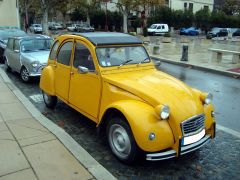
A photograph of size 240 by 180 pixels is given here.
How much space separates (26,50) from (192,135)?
312 inches

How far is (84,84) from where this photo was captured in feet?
17.7

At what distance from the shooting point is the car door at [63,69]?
6.04 meters

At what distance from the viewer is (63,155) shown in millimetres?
4578

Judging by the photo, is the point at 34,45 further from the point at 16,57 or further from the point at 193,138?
the point at 193,138

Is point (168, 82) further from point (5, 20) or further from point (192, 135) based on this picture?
point (5, 20)

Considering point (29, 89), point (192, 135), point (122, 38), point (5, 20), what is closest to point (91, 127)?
point (122, 38)

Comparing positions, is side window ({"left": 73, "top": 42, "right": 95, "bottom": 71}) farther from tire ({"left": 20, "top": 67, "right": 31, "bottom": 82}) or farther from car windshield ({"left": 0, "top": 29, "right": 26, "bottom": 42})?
Result: car windshield ({"left": 0, "top": 29, "right": 26, "bottom": 42})

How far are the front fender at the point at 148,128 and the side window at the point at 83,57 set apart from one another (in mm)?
1513

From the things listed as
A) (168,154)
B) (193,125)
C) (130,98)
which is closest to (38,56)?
(130,98)

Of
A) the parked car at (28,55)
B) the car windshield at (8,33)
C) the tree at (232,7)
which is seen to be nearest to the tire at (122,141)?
the parked car at (28,55)

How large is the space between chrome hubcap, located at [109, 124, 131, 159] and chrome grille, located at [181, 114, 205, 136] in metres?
0.83

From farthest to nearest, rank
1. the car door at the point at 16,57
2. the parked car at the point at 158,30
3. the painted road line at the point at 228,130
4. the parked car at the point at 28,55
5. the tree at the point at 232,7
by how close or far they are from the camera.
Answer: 1. the tree at the point at 232,7
2. the parked car at the point at 158,30
3. the car door at the point at 16,57
4. the parked car at the point at 28,55
5. the painted road line at the point at 228,130

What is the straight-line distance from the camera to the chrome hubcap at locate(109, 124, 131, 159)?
14.3ft

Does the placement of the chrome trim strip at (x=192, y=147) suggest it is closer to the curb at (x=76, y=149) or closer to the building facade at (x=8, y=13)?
the curb at (x=76, y=149)
